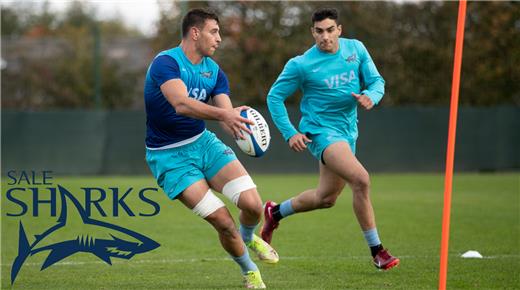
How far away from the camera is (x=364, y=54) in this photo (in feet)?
→ 26.9

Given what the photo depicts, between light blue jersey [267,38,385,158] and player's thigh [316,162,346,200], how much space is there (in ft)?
1.14

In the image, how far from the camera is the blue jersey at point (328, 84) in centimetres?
811

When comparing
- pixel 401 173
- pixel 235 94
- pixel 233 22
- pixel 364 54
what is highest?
pixel 364 54

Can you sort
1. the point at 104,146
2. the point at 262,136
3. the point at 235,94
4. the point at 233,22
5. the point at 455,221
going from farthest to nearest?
the point at 233,22 < the point at 235,94 < the point at 104,146 < the point at 455,221 < the point at 262,136

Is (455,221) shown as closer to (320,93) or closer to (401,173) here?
(320,93)

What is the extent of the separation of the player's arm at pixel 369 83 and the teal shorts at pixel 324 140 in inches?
19.1

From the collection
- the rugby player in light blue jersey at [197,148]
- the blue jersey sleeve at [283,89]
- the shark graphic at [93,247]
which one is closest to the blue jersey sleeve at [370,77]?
the blue jersey sleeve at [283,89]

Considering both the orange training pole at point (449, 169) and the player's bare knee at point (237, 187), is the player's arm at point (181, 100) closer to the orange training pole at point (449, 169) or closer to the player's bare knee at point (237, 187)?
the player's bare knee at point (237, 187)

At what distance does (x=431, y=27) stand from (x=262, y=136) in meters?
20.6

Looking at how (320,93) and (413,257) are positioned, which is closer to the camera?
(320,93)

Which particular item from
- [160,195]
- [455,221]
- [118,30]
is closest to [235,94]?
[160,195]

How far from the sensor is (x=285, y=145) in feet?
76.0

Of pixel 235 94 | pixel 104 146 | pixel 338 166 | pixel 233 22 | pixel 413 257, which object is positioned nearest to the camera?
pixel 338 166

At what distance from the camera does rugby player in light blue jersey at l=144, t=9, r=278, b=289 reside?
6793 millimetres
